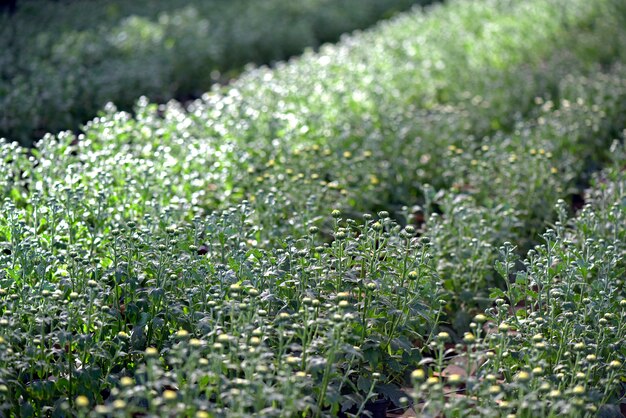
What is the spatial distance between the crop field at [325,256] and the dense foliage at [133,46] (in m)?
0.20

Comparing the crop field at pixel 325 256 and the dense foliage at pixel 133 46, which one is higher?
the dense foliage at pixel 133 46

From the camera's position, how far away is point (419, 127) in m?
6.90

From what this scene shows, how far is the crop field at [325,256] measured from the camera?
11.5 ft

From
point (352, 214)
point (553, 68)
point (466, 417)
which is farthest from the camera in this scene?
point (553, 68)

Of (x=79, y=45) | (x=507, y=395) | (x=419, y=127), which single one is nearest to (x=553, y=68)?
(x=419, y=127)

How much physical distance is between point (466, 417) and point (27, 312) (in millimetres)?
1818

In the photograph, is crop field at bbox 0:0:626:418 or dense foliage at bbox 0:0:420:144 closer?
crop field at bbox 0:0:626:418

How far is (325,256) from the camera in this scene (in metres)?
4.26

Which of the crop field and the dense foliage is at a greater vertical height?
the dense foliage

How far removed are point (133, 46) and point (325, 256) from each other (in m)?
6.39

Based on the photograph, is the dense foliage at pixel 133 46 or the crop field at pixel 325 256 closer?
the crop field at pixel 325 256

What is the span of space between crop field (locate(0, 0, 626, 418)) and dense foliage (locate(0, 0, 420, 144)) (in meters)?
0.20

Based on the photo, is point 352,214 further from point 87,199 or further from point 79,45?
point 79,45

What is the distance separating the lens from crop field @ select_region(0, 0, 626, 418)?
3.52m
